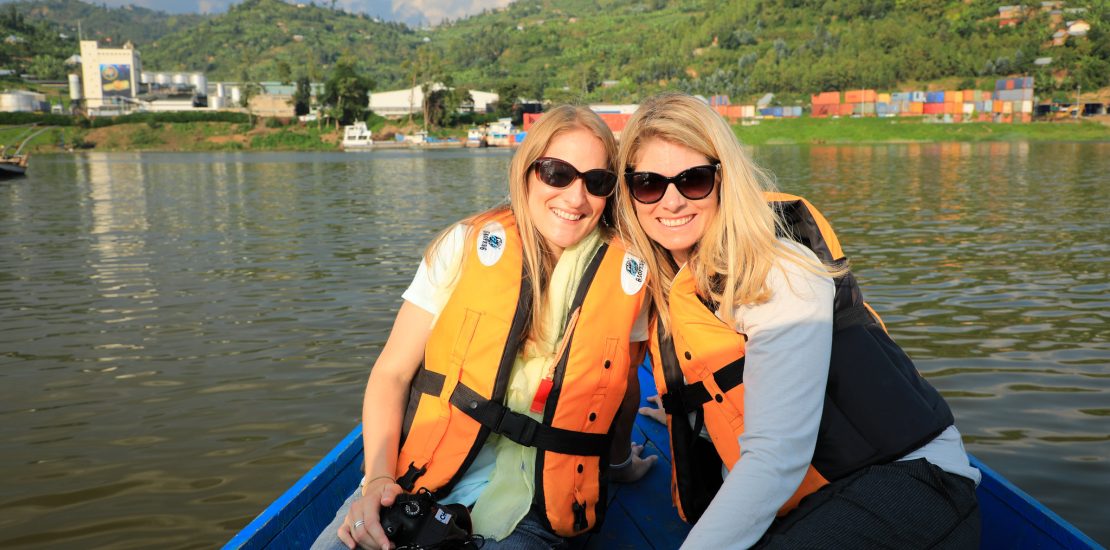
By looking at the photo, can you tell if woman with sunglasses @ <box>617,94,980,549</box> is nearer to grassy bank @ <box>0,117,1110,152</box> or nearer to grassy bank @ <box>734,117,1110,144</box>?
grassy bank @ <box>0,117,1110,152</box>

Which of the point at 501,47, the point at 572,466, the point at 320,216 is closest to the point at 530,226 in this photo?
the point at 572,466

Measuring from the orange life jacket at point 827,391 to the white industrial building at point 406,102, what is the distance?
89.4 m

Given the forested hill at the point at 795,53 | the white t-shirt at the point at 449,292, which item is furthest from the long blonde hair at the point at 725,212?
the forested hill at the point at 795,53

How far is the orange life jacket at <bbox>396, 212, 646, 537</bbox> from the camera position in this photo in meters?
2.49

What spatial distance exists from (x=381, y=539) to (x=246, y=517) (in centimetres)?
274

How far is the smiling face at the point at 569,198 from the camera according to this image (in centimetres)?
262

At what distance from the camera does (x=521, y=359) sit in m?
2.66

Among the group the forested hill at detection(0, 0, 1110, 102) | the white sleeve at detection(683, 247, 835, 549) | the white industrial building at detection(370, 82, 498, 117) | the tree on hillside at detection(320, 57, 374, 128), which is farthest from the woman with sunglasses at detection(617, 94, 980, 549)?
the white industrial building at detection(370, 82, 498, 117)

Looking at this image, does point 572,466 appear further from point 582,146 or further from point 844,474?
point 582,146

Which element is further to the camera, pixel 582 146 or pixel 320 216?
pixel 320 216

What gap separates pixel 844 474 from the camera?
85.4 inches

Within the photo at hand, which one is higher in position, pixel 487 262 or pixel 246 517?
pixel 487 262

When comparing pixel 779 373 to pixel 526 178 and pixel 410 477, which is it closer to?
pixel 526 178

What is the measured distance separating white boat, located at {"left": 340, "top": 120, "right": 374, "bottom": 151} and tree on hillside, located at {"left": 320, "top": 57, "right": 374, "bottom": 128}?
18.7 feet
